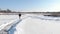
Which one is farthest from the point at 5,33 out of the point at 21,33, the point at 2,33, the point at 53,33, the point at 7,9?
the point at 7,9

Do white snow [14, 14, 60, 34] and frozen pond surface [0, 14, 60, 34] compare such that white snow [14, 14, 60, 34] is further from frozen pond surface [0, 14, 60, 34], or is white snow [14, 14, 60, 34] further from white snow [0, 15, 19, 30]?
white snow [0, 15, 19, 30]

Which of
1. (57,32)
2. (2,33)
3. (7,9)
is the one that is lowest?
(7,9)

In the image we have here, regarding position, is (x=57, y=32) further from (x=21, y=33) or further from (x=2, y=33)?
(x=2, y=33)

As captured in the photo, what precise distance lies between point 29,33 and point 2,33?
39cm

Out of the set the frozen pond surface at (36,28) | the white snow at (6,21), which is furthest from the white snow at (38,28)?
the white snow at (6,21)

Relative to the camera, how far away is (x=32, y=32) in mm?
1146

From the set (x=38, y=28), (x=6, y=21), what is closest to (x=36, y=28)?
(x=38, y=28)

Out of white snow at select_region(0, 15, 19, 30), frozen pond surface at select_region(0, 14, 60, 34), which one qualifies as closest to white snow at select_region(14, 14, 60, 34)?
frozen pond surface at select_region(0, 14, 60, 34)

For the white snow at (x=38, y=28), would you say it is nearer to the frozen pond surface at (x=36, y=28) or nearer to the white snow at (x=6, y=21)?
the frozen pond surface at (x=36, y=28)

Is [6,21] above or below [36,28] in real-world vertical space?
below

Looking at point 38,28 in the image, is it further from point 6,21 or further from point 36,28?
point 6,21

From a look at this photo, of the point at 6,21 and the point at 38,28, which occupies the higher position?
the point at 38,28

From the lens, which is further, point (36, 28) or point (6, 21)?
point (6, 21)

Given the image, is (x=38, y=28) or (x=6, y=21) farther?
(x=6, y=21)
